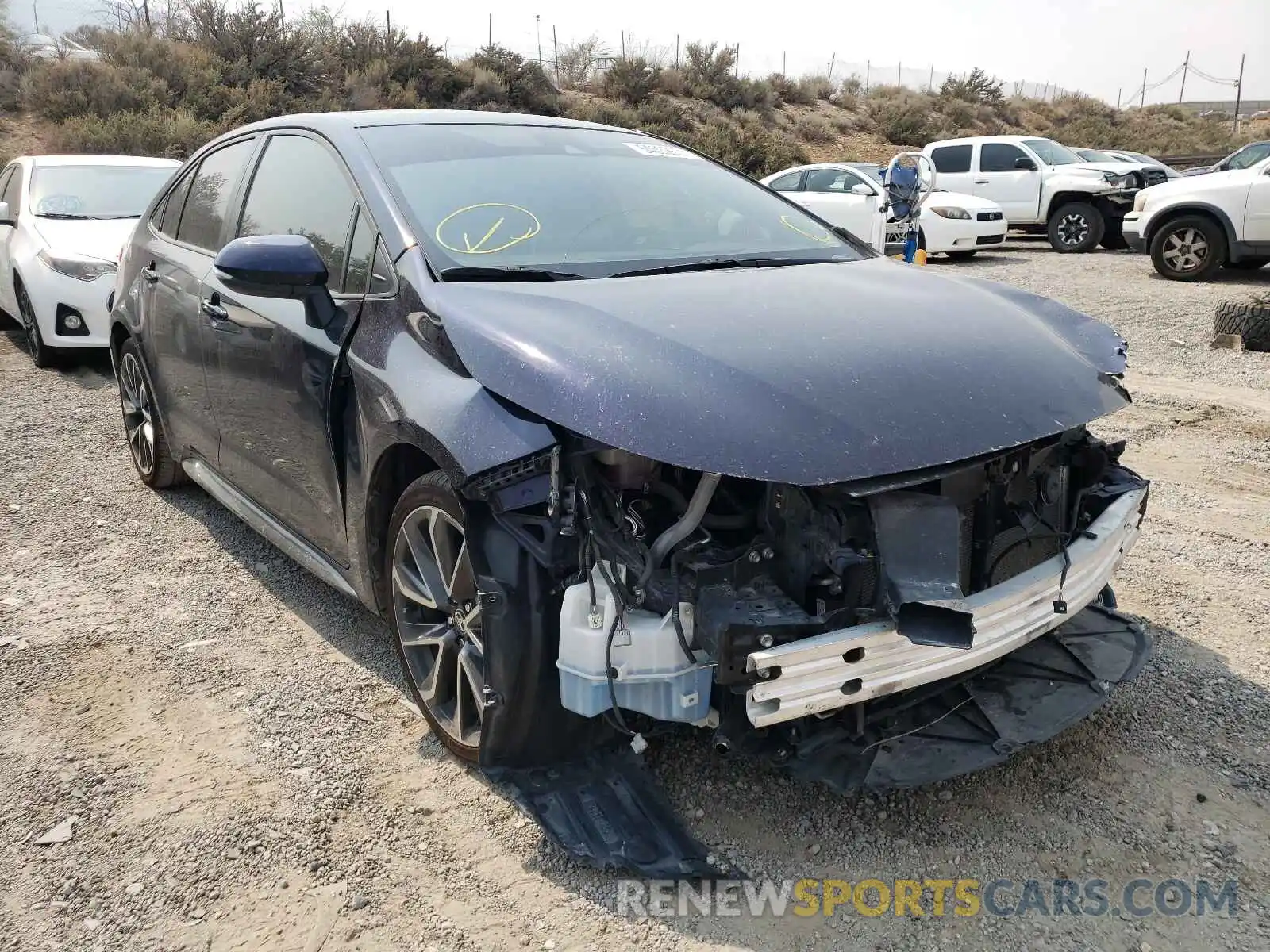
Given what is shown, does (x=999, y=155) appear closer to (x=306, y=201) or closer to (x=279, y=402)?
(x=306, y=201)

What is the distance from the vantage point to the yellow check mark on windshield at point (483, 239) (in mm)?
2840

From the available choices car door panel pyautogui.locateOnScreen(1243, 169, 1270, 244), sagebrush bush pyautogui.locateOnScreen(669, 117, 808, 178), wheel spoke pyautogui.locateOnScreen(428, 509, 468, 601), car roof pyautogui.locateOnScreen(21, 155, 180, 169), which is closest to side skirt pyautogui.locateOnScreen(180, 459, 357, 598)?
wheel spoke pyautogui.locateOnScreen(428, 509, 468, 601)

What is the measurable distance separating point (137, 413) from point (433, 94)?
22.2 meters

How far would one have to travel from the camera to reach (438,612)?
2809 mm

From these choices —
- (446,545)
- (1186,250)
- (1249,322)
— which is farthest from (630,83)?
(446,545)

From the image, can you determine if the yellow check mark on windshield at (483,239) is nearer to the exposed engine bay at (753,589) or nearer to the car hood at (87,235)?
the exposed engine bay at (753,589)

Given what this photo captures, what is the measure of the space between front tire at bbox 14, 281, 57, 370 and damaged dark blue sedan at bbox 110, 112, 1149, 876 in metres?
5.32

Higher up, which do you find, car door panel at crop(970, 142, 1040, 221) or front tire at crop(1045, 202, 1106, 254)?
car door panel at crop(970, 142, 1040, 221)

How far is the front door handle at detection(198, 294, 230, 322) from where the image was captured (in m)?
3.54

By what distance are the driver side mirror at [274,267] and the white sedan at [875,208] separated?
11.0 metres

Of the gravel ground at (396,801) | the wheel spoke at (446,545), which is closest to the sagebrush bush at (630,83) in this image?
the gravel ground at (396,801)

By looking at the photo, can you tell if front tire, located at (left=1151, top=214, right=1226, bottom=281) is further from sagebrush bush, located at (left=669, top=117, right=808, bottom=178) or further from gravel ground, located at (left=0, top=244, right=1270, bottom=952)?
sagebrush bush, located at (left=669, top=117, right=808, bottom=178)

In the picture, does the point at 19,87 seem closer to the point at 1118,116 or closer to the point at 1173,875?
the point at 1173,875

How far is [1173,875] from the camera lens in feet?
7.62
